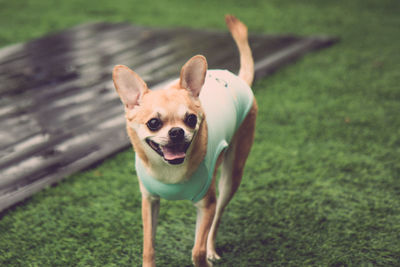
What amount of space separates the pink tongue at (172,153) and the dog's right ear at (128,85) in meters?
0.29

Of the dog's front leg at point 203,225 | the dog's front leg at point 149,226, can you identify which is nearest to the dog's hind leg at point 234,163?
the dog's front leg at point 203,225

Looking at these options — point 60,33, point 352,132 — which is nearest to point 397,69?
point 352,132

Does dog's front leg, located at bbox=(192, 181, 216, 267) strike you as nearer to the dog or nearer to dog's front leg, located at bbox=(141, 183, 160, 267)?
the dog

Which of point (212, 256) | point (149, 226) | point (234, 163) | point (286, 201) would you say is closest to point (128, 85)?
point (149, 226)

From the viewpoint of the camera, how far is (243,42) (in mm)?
2885

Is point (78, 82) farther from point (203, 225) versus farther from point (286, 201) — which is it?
point (203, 225)

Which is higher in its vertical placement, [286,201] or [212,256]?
[212,256]

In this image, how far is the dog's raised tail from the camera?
286 centimetres

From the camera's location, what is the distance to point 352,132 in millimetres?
4379

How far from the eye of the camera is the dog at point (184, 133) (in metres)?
1.96

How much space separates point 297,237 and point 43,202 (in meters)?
1.92

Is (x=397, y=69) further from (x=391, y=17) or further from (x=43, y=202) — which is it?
(x=43, y=202)

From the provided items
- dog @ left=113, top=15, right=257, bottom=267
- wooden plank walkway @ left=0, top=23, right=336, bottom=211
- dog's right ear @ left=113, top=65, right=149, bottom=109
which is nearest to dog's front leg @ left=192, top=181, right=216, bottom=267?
dog @ left=113, top=15, right=257, bottom=267

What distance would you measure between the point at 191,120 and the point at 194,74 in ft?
0.84
